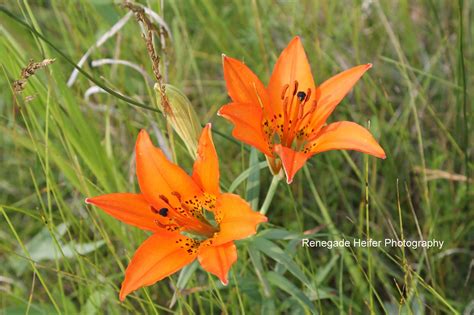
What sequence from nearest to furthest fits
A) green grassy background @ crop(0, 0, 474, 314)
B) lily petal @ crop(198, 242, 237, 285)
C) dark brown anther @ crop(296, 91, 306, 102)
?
lily petal @ crop(198, 242, 237, 285), dark brown anther @ crop(296, 91, 306, 102), green grassy background @ crop(0, 0, 474, 314)

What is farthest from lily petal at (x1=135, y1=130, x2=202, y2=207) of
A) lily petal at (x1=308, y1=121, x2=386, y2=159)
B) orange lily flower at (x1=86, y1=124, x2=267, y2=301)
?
lily petal at (x1=308, y1=121, x2=386, y2=159)

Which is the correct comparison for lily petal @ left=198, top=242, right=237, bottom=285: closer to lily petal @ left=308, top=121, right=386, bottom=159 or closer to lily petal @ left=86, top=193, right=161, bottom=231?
lily petal @ left=86, top=193, right=161, bottom=231

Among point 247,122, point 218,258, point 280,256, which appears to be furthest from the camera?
point 280,256

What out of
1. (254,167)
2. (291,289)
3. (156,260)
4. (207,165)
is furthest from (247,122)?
(291,289)

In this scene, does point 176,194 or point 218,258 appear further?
point 176,194

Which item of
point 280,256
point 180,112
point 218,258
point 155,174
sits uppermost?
point 180,112

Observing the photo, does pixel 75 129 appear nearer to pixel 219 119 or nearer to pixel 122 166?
pixel 122 166

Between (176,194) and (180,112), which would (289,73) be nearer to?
(180,112)

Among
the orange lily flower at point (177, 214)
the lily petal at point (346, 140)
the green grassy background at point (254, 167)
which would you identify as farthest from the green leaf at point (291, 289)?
the lily petal at point (346, 140)
